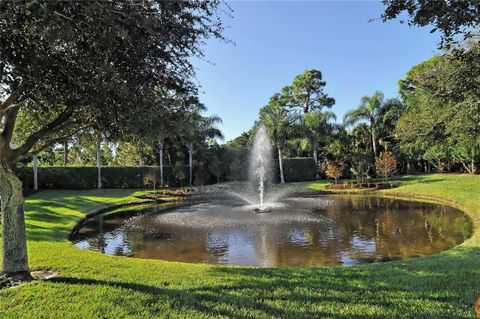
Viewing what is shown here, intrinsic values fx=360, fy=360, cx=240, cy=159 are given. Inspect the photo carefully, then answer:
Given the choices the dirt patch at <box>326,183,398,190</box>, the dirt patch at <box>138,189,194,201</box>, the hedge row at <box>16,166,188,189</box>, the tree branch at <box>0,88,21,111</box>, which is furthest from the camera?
the hedge row at <box>16,166,188,189</box>

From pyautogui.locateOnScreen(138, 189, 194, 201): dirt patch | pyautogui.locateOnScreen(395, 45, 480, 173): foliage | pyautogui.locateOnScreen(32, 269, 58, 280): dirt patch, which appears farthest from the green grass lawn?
pyautogui.locateOnScreen(138, 189, 194, 201): dirt patch

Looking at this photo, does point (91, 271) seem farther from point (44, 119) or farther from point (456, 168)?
point (456, 168)

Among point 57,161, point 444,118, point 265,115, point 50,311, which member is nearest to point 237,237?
point 50,311

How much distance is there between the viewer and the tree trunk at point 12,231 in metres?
6.39

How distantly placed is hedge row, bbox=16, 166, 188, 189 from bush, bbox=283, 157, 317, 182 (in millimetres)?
10361

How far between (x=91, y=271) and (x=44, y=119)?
4.24 m

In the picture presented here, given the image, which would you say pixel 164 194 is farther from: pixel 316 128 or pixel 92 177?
pixel 316 128

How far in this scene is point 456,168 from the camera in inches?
1459

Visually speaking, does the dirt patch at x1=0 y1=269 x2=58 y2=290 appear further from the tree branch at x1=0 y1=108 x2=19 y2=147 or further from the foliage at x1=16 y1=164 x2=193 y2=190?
the foliage at x1=16 y1=164 x2=193 y2=190

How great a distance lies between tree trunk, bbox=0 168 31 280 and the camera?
6.39 metres

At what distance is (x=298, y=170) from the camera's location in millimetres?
36500

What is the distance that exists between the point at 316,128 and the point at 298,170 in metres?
4.91

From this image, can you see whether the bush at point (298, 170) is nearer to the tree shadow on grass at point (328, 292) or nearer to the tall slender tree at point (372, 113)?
the tall slender tree at point (372, 113)

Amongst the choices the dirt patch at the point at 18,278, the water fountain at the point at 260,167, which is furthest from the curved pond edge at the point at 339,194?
the dirt patch at the point at 18,278
